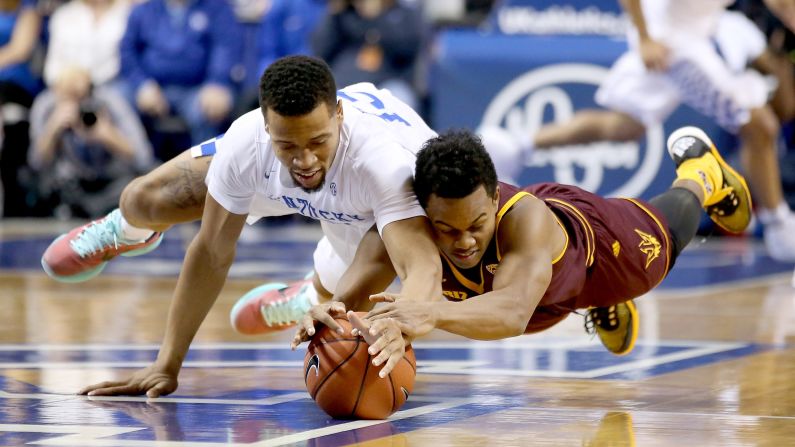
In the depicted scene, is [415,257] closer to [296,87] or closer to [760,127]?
[296,87]

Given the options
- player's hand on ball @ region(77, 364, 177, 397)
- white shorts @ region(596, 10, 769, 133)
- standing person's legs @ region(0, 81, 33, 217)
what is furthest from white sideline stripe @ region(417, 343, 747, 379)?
standing person's legs @ region(0, 81, 33, 217)

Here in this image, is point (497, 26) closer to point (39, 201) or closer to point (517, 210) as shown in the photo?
point (39, 201)

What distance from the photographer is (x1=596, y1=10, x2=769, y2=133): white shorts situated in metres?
11.2

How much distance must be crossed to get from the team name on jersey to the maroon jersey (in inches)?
14.9

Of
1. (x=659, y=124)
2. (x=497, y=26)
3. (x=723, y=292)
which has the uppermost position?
(x=497, y=26)

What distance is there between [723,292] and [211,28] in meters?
6.70

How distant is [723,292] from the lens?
371 inches

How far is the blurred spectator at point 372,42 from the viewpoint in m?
13.6

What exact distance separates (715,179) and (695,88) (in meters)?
4.51

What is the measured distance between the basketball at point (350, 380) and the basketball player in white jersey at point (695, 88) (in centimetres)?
642

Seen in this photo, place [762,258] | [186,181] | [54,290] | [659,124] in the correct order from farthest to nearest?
1. [659,124]
2. [762,258]
3. [54,290]
4. [186,181]

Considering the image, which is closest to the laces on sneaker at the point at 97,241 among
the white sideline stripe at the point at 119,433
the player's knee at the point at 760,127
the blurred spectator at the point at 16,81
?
the white sideline stripe at the point at 119,433

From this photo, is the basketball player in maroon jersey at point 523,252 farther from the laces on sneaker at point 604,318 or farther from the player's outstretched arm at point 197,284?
the player's outstretched arm at point 197,284

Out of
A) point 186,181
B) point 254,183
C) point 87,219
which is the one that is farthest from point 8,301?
point 87,219
